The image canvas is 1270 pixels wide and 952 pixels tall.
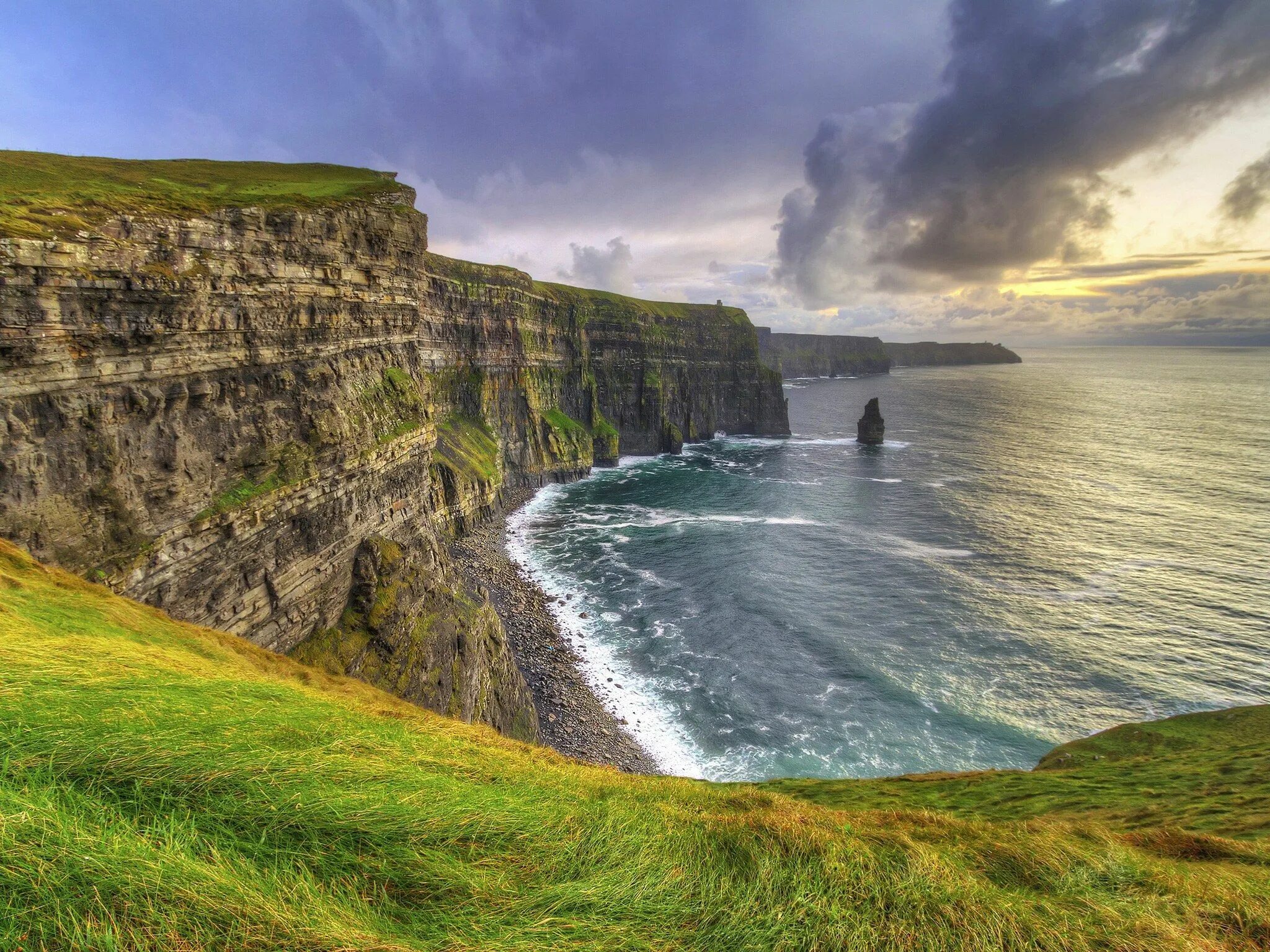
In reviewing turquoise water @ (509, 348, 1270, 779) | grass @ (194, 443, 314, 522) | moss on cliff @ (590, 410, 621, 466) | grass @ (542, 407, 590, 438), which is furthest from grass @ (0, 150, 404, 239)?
moss on cliff @ (590, 410, 621, 466)

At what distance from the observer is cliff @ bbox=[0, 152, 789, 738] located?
13.6m

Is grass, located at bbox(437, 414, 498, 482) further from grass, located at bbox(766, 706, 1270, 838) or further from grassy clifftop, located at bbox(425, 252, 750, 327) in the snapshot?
grass, located at bbox(766, 706, 1270, 838)

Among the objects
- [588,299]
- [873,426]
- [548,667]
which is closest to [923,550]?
[548,667]

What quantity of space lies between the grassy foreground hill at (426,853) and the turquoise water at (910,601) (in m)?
22.4

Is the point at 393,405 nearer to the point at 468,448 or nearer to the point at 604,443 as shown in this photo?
the point at 468,448

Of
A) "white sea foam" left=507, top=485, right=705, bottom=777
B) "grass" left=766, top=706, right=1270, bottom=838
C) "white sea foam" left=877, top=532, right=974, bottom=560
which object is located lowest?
"white sea foam" left=507, top=485, right=705, bottom=777

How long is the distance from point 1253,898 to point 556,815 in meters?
9.54

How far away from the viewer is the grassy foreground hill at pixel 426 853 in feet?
13.1

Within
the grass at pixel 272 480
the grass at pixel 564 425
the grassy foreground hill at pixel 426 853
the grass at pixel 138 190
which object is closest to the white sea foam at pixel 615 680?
the grassy foreground hill at pixel 426 853

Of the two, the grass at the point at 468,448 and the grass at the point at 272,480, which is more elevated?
the grass at the point at 272,480

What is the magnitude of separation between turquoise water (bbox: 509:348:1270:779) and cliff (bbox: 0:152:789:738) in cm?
1455

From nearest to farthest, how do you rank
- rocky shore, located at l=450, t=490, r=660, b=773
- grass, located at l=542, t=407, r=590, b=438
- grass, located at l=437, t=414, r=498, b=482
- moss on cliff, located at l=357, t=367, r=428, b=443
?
moss on cliff, located at l=357, t=367, r=428, b=443 → rocky shore, located at l=450, t=490, r=660, b=773 → grass, located at l=437, t=414, r=498, b=482 → grass, located at l=542, t=407, r=590, b=438

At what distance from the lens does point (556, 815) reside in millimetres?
7570

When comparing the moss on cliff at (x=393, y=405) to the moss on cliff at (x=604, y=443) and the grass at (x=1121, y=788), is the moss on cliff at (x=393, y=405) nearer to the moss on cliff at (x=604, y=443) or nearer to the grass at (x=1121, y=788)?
the grass at (x=1121, y=788)
